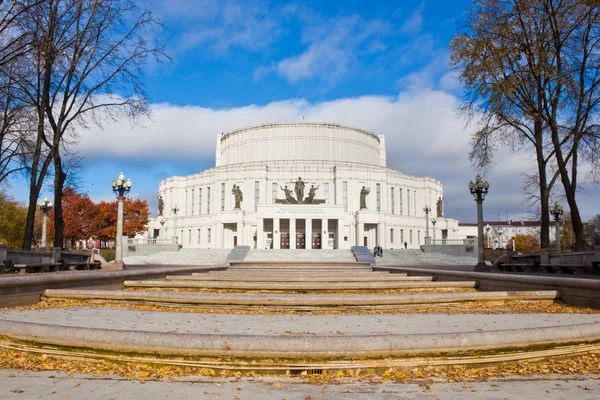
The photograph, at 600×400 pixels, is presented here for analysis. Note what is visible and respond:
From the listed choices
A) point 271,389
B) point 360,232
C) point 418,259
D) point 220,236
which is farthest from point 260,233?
point 271,389

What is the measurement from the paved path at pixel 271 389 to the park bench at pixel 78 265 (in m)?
17.5

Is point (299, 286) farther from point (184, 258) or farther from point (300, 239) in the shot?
point (300, 239)

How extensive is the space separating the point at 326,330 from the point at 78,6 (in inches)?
844

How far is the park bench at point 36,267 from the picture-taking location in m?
16.8

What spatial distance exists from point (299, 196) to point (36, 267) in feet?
136

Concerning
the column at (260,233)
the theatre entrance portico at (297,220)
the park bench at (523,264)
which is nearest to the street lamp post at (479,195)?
the park bench at (523,264)

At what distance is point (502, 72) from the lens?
70.7ft

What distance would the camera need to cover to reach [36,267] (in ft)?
60.7

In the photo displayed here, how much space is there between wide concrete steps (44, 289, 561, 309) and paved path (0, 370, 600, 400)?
5822mm

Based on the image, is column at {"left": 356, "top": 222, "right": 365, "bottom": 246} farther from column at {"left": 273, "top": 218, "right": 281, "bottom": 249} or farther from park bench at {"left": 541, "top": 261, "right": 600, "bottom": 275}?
park bench at {"left": 541, "top": 261, "right": 600, "bottom": 275}

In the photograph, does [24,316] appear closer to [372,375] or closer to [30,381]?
[30,381]

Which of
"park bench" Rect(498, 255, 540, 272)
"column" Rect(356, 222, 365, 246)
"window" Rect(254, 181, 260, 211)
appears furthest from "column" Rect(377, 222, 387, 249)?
"park bench" Rect(498, 255, 540, 272)

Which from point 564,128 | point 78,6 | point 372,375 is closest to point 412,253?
point 564,128

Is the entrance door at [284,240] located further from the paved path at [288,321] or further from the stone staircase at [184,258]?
the paved path at [288,321]
